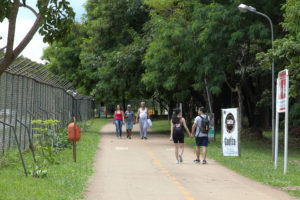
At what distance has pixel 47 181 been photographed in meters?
10.7

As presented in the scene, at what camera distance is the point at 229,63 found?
78.8 feet

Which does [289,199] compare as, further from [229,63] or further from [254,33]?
[229,63]

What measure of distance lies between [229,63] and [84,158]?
10.2 meters

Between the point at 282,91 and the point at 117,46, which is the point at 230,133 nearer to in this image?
the point at 282,91

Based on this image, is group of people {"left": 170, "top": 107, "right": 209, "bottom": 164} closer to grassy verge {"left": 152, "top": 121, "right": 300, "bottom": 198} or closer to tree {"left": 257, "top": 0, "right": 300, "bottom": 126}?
grassy verge {"left": 152, "top": 121, "right": 300, "bottom": 198}

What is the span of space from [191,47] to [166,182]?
11.5m

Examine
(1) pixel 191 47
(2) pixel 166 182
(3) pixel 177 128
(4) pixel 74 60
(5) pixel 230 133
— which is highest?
(4) pixel 74 60

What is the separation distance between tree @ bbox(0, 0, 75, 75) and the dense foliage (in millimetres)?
8049

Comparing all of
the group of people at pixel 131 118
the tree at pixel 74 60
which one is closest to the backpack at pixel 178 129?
the group of people at pixel 131 118

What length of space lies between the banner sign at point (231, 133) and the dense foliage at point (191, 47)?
2.10 metres

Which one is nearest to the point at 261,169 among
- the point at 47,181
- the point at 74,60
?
the point at 47,181

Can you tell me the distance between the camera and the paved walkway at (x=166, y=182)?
998 cm

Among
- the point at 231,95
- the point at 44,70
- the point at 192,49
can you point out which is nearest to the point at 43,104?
the point at 44,70

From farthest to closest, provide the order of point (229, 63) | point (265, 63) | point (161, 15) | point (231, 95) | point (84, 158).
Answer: point (231, 95), point (161, 15), point (229, 63), point (265, 63), point (84, 158)
